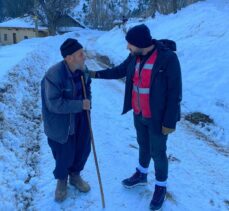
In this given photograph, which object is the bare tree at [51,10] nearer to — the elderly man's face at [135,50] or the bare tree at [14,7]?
the bare tree at [14,7]

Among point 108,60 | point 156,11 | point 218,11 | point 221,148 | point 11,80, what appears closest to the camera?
point 221,148

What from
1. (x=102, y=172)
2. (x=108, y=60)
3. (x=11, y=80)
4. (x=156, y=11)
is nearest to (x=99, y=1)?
(x=156, y=11)

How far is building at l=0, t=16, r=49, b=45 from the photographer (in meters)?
52.2

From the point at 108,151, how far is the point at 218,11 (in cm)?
1214

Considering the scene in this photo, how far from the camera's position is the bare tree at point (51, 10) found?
147ft

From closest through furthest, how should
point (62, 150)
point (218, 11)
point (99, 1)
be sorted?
point (62, 150) < point (218, 11) < point (99, 1)

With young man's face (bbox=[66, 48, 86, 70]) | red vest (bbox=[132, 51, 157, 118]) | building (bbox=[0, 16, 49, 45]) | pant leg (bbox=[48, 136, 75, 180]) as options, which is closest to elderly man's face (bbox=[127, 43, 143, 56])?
red vest (bbox=[132, 51, 157, 118])

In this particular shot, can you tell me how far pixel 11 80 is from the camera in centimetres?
898

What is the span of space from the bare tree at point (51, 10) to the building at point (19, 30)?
364 centimetres

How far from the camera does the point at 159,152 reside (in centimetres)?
419

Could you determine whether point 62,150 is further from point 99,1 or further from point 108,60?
point 99,1

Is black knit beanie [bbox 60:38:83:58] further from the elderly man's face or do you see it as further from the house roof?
the house roof

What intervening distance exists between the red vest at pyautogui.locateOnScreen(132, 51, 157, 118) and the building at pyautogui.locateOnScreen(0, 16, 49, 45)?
48.6 m

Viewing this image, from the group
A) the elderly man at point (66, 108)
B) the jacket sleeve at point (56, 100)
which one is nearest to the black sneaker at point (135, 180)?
the elderly man at point (66, 108)
